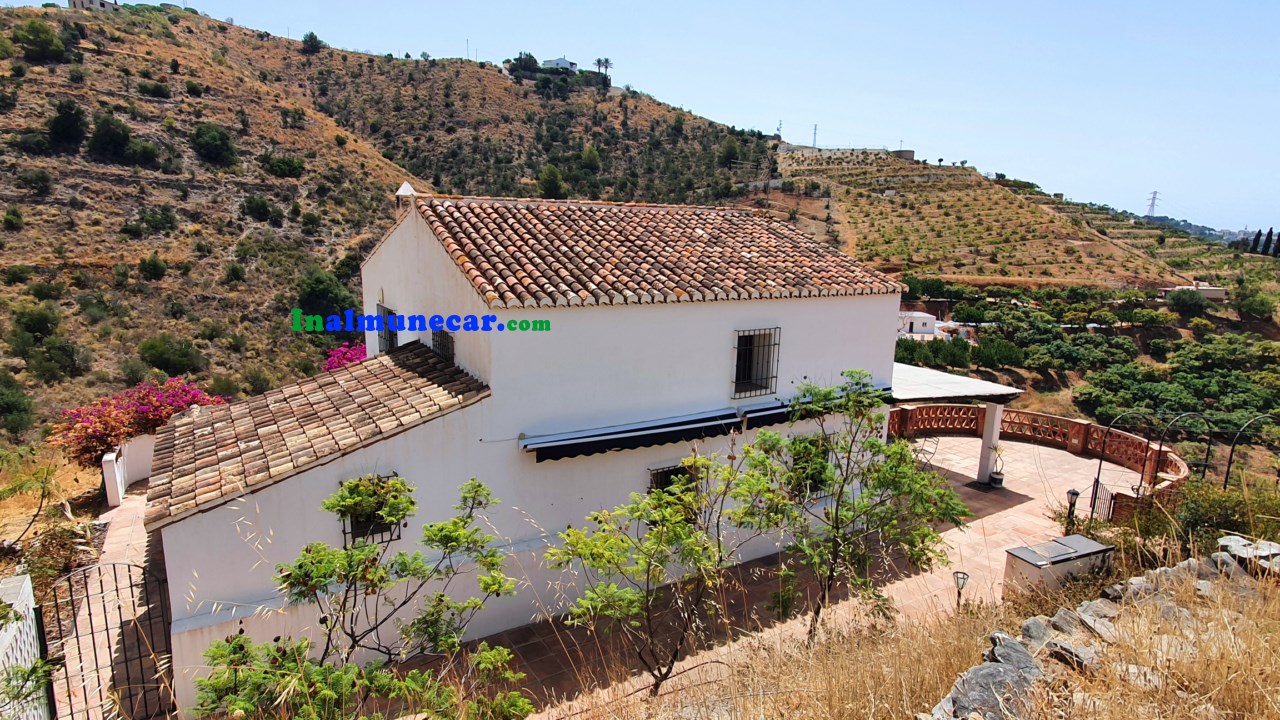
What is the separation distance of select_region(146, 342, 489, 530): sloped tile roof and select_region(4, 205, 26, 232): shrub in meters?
41.0

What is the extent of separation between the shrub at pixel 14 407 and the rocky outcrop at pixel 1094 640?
36.0 meters

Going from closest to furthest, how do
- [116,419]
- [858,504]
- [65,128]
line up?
[858,504] → [116,419] → [65,128]

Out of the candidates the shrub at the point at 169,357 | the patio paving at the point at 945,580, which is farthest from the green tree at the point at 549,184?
→ the patio paving at the point at 945,580

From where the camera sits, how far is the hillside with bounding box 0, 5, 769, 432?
118 feet

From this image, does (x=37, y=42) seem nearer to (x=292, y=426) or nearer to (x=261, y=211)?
(x=261, y=211)

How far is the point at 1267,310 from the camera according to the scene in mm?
48938

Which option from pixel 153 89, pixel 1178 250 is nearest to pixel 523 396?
pixel 153 89

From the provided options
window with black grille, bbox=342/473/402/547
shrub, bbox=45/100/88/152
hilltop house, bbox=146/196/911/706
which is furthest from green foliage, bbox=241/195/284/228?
window with black grille, bbox=342/473/402/547

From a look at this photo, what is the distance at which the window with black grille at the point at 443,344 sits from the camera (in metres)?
12.1

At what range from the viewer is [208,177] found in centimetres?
4916

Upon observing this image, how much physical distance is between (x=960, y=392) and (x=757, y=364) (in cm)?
603

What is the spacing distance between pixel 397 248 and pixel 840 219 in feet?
217

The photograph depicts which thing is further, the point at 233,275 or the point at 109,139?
the point at 109,139

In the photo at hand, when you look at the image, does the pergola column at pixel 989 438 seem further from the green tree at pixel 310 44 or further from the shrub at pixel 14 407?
the green tree at pixel 310 44
